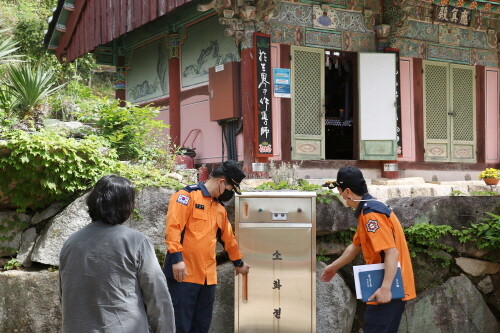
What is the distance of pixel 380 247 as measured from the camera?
4.02 meters

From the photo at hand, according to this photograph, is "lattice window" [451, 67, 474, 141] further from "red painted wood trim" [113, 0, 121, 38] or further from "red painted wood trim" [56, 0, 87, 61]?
"red painted wood trim" [56, 0, 87, 61]

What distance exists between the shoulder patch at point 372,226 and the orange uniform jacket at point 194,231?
1424 mm

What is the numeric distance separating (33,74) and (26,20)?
12321 mm

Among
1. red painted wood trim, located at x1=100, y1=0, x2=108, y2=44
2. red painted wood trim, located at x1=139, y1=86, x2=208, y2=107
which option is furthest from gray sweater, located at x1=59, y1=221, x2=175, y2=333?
red painted wood trim, located at x1=100, y1=0, x2=108, y2=44

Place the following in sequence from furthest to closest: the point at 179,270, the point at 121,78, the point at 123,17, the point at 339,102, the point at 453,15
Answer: the point at 121,78 < the point at 339,102 < the point at 123,17 < the point at 453,15 < the point at 179,270

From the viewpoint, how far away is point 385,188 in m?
9.36

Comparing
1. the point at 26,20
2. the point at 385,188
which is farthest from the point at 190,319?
the point at 26,20

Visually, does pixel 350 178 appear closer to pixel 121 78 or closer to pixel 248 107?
pixel 248 107

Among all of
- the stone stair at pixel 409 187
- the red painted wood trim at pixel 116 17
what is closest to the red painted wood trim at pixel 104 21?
the red painted wood trim at pixel 116 17

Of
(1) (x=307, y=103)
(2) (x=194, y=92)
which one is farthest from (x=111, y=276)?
(2) (x=194, y=92)

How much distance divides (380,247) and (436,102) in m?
8.35

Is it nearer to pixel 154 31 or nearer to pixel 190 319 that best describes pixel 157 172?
pixel 190 319

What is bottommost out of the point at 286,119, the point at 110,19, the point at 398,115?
the point at 286,119

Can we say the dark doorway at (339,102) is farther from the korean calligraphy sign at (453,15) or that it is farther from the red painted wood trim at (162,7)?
the red painted wood trim at (162,7)
